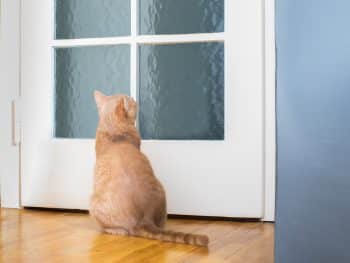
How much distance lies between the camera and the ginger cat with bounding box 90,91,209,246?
4.55 ft

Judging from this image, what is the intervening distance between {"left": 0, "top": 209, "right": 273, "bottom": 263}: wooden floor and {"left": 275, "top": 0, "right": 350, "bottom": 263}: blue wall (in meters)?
0.28

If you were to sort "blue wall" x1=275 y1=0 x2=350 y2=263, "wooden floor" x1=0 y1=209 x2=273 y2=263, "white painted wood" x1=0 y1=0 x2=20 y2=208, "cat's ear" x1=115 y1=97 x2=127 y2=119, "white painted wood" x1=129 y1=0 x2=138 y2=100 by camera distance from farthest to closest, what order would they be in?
1. "white painted wood" x1=0 y1=0 x2=20 y2=208
2. "white painted wood" x1=129 y1=0 x2=138 y2=100
3. "cat's ear" x1=115 y1=97 x2=127 y2=119
4. "wooden floor" x1=0 y1=209 x2=273 y2=263
5. "blue wall" x1=275 y1=0 x2=350 y2=263

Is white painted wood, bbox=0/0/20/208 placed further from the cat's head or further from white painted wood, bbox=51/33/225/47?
the cat's head

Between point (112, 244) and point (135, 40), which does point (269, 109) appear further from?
point (112, 244)

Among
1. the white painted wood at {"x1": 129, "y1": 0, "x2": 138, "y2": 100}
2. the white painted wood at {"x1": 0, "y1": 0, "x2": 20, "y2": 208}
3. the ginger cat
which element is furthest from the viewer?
the white painted wood at {"x1": 0, "y1": 0, "x2": 20, "y2": 208}

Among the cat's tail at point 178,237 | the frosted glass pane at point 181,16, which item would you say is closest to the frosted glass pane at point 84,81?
the frosted glass pane at point 181,16

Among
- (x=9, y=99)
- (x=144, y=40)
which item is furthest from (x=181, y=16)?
(x=9, y=99)

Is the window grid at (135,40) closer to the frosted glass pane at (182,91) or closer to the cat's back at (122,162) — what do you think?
the frosted glass pane at (182,91)

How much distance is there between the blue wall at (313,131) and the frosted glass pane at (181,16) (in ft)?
2.68

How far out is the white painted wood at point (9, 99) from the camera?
186 centimetres

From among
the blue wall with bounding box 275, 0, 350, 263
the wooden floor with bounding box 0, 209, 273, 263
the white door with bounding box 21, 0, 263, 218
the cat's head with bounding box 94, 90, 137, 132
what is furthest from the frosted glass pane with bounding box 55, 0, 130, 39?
the blue wall with bounding box 275, 0, 350, 263

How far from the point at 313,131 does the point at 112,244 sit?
2.11 feet

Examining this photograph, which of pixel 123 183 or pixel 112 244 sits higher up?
pixel 123 183

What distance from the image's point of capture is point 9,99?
1.87 meters
